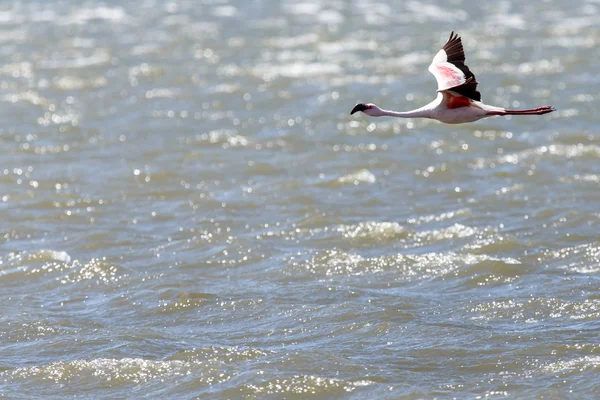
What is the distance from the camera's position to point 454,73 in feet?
35.4

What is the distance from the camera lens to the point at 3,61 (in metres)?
24.6

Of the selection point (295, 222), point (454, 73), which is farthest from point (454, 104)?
point (295, 222)

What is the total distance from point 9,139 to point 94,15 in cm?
1263

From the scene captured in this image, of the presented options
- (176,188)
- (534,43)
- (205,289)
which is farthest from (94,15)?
(205,289)

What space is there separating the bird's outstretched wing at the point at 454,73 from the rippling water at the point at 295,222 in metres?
2.01

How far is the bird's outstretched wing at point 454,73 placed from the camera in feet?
34.7

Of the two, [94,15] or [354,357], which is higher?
[94,15]

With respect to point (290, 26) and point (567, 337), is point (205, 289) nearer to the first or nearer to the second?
point (567, 337)

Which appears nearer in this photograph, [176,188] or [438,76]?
[438,76]

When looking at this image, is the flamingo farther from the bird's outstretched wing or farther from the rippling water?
the rippling water

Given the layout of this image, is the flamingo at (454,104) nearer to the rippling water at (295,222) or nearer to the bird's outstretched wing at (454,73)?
the bird's outstretched wing at (454,73)

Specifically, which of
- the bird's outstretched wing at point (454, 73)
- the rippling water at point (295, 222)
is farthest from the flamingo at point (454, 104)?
the rippling water at point (295, 222)

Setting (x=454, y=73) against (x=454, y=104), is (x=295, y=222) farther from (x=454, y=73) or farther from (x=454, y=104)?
(x=454, y=73)

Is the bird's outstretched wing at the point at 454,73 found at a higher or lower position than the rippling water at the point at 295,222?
higher
